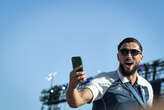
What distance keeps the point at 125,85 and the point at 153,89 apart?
1.23 ft

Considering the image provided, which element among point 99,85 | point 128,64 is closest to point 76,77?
point 99,85

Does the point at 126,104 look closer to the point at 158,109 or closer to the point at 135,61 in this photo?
the point at 135,61

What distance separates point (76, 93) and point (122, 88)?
747 mm

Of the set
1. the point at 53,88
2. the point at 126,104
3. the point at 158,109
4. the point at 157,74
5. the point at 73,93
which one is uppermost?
the point at 158,109

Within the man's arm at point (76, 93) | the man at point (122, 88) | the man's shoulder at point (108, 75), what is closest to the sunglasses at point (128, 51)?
the man at point (122, 88)

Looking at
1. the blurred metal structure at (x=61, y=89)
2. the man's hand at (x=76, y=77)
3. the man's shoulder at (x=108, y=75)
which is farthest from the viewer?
the blurred metal structure at (x=61, y=89)

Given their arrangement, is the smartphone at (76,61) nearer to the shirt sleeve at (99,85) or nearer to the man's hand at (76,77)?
the man's hand at (76,77)

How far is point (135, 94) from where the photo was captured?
8.70 feet

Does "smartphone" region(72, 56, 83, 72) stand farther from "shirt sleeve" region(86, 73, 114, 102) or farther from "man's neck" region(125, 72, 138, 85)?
"man's neck" region(125, 72, 138, 85)

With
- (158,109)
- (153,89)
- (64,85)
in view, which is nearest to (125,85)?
(153,89)

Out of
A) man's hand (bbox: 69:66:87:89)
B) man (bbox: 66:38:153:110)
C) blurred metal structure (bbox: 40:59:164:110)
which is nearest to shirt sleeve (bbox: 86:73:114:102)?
man (bbox: 66:38:153:110)

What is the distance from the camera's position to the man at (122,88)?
2526 millimetres

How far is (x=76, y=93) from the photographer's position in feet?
7.19

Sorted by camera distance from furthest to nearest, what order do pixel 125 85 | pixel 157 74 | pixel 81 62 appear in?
1. pixel 157 74
2. pixel 125 85
3. pixel 81 62
